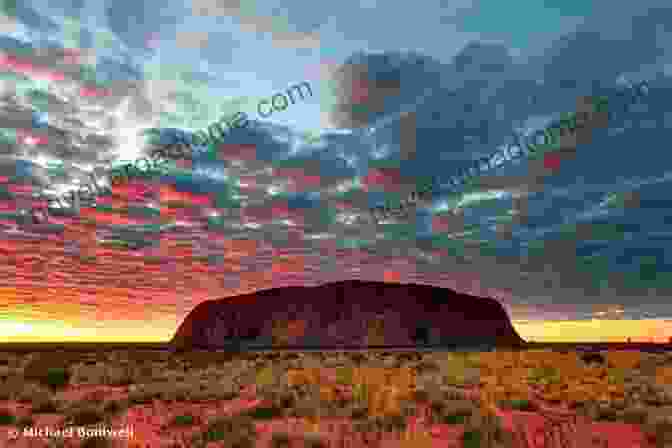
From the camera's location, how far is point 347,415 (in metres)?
12.1

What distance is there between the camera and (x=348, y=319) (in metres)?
72.3

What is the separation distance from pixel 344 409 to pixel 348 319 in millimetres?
60520

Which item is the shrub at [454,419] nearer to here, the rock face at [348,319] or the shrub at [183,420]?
the shrub at [183,420]

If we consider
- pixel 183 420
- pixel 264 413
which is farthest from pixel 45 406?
pixel 264 413

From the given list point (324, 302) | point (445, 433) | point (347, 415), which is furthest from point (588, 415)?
point (324, 302)

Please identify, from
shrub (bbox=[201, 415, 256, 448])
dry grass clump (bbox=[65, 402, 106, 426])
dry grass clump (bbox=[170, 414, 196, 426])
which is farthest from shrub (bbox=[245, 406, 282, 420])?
dry grass clump (bbox=[65, 402, 106, 426])

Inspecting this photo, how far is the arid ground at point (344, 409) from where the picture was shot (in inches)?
382

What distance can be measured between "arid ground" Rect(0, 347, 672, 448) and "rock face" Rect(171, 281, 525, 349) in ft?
157

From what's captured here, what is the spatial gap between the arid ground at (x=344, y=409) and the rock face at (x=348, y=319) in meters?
48.0

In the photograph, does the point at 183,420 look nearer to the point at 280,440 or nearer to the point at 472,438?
the point at 280,440

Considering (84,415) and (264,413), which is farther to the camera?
(264,413)

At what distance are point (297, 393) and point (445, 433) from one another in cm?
665

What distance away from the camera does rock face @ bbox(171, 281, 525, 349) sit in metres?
69.9

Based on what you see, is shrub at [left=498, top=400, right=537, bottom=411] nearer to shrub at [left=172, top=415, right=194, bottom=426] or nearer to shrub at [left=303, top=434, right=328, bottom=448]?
shrub at [left=303, top=434, right=328, bottom=448]
